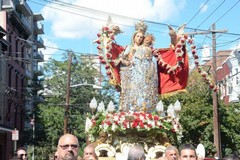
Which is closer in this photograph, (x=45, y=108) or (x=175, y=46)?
(x=175, y=46)

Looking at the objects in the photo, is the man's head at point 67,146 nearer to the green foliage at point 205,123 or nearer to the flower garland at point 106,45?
the flower garland at point 106,45

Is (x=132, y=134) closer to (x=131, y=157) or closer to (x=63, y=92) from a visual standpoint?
(x=131, y=157)

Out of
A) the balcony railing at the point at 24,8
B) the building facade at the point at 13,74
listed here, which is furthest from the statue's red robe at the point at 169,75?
the balcony railing at the point at 24,8

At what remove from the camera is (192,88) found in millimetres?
37594

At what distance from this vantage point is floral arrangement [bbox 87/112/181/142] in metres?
12.2

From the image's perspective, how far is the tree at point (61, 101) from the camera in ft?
145

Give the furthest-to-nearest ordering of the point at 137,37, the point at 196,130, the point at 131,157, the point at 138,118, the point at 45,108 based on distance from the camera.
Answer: the point at 45,108, the point at 196,130, the point at 137,37, the point at 138,118, the point at 131,157

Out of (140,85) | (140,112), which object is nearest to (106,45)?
(140,85)

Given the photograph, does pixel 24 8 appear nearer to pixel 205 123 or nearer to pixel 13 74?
pixel 13 74

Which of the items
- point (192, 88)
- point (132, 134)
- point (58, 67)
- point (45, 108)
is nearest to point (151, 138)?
point (132, 134)

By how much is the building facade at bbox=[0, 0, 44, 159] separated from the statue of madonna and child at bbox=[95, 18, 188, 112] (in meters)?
23.1

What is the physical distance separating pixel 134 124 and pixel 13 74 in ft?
124

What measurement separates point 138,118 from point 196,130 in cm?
1887

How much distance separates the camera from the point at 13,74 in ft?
160
